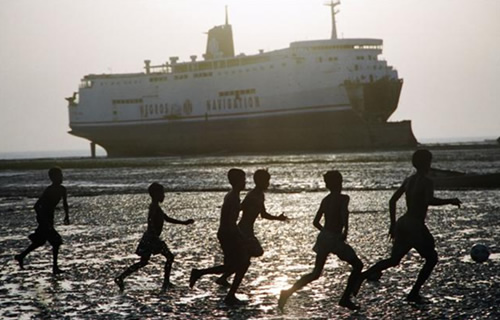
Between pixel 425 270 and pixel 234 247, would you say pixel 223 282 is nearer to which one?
pixel 234 247

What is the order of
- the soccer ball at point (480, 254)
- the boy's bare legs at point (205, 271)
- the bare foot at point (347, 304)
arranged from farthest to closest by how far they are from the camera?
the soccer ball at point (480, 254) < the boy's bare legs at point (205, 271) < the bare foot at point (347, 304)

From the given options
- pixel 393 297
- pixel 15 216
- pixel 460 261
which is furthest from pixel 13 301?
pixel 15 216

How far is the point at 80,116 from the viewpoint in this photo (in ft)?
357

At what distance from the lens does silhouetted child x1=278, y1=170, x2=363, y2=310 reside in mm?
8648

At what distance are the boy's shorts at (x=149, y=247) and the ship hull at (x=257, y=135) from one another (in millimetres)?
73638

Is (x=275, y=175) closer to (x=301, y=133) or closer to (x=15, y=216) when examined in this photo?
(x=15, y=216)

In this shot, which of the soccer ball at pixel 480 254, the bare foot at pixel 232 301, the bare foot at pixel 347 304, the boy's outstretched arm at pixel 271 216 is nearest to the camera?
the bare foot at pixel 347 304

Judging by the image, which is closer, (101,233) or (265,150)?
(101,233)

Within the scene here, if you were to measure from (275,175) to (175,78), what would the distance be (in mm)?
61779

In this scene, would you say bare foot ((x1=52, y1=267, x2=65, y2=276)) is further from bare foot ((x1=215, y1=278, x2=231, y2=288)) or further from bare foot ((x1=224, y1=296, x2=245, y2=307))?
bare foot ((x1=224, y1=296, x2=245, y2=307))

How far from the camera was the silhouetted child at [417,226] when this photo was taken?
8742 millimetres

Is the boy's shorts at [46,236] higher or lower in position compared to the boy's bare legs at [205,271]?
higher

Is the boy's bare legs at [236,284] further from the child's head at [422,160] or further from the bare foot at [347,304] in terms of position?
the child's head at [422,160]

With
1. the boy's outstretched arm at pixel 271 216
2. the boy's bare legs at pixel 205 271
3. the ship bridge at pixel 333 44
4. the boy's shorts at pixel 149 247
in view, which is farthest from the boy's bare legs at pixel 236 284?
the ship bridge at pixel 333 44
